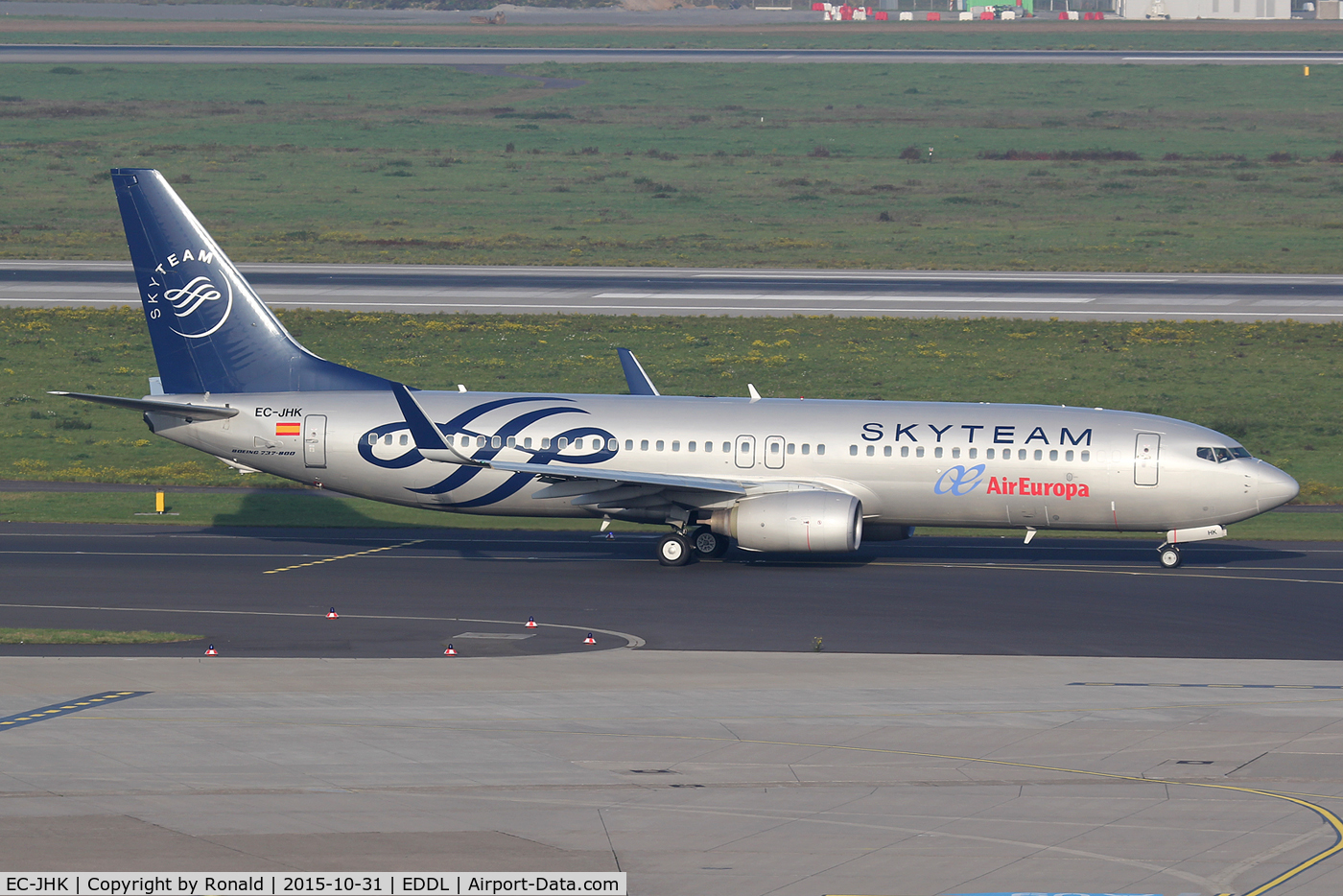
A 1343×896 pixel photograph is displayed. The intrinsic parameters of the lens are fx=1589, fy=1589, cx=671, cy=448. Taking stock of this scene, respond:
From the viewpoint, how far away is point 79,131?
151625 millimetres

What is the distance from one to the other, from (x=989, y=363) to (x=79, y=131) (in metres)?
110

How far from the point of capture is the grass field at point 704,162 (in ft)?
346

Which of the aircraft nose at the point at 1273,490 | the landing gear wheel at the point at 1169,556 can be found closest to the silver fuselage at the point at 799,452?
the aircraft nose at the point at 1273,490

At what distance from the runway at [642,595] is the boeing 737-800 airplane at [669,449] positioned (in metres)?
1.58

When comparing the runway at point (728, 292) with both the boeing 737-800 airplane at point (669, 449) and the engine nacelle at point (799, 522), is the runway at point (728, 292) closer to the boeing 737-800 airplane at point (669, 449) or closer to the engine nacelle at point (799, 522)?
the boeing 737-800 airplane at point (669, 449)

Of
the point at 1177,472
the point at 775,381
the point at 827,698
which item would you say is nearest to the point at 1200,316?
the point at 775,381

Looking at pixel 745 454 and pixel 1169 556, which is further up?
pixel 745 454

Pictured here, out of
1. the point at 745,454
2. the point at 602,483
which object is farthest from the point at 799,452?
the point at 602,483

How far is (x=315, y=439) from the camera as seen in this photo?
149 feet

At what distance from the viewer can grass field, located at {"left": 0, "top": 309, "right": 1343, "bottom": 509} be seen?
6162 centimetres

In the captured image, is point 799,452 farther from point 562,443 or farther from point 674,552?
point 562,443

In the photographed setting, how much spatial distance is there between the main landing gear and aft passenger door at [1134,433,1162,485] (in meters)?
11.4

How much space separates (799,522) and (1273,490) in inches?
505

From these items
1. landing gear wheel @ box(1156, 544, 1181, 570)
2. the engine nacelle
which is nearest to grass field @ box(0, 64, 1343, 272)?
landing gear wheel @ box(1156, 544, 1181, 570)
